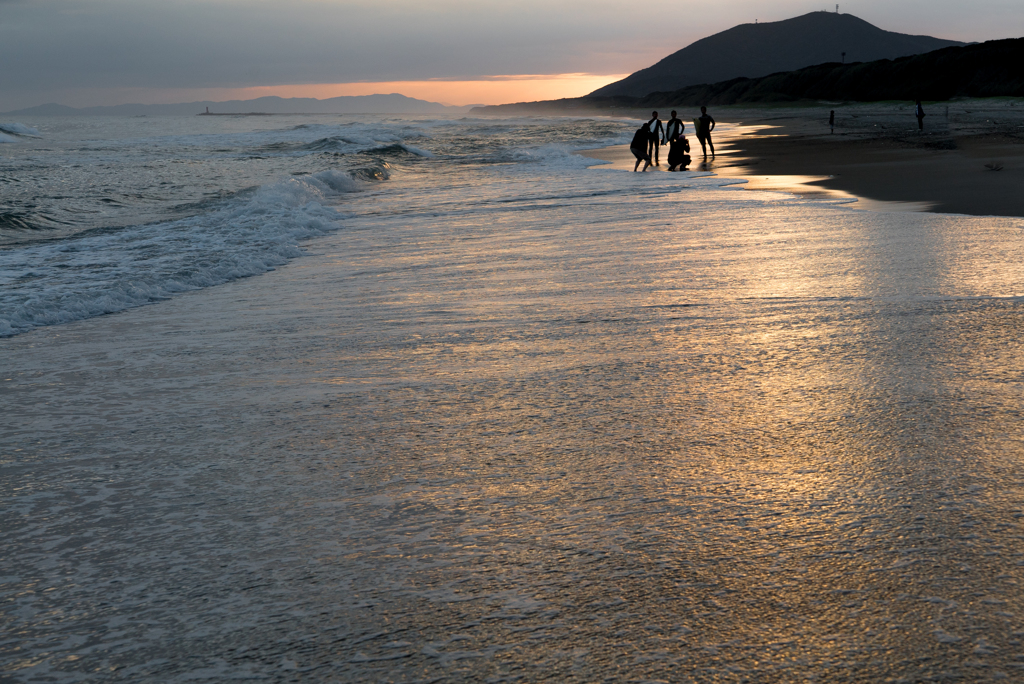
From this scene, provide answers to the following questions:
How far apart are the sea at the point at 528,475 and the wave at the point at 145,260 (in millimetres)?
97

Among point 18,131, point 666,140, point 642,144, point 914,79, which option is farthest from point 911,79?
point 18,131

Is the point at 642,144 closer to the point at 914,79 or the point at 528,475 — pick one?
the point at 528,475

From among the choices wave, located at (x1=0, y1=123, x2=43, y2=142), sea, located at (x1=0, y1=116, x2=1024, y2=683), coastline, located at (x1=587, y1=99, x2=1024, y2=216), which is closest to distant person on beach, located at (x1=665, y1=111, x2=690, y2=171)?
coastline, located at (x1=587, y1=99, x2=1024, y2=216)

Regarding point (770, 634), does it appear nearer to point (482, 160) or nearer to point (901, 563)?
point (901, 563)

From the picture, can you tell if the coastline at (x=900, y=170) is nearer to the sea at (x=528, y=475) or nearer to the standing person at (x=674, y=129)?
the standing person at (x=674, y=129)

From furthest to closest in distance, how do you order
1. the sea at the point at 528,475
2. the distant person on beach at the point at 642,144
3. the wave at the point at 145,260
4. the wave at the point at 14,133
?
Result: the wave at the point at 14,133, the distant person on beach at the point at 642,144, the wave at the point at 145,260, the sea at the point at 528,475

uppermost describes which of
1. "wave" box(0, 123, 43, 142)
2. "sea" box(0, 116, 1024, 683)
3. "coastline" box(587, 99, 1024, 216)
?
"wave" box(0, 123, 43, 142)

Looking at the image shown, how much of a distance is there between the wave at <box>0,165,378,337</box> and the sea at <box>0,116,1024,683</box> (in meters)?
0.10

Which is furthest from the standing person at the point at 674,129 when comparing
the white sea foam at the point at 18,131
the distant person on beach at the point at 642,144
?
the white sea foam at the point at 18,131

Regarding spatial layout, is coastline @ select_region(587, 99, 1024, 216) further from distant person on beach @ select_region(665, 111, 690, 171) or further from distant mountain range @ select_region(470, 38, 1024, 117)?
distant mountain range @ select_region(470, 38, 1024, 117)

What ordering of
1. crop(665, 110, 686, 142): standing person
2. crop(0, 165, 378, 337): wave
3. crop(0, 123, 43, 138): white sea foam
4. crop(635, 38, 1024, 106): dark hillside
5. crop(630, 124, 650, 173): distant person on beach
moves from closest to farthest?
crop(0, 165, 378, 337): wave
crop(630, 124, 650, 173): distant person on beach
crop(665, 110, 686, 142): standing person
crop(0, 123, 43, 138): white sea foam
crop(635, 38, 1024, 106): dark hillside

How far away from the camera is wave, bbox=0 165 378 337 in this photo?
19.9ft

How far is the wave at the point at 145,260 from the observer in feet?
19.9

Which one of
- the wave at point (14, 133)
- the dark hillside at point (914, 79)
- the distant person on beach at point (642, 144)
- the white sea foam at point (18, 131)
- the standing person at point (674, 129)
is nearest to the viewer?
the distant person on beach at point (642, 144)
